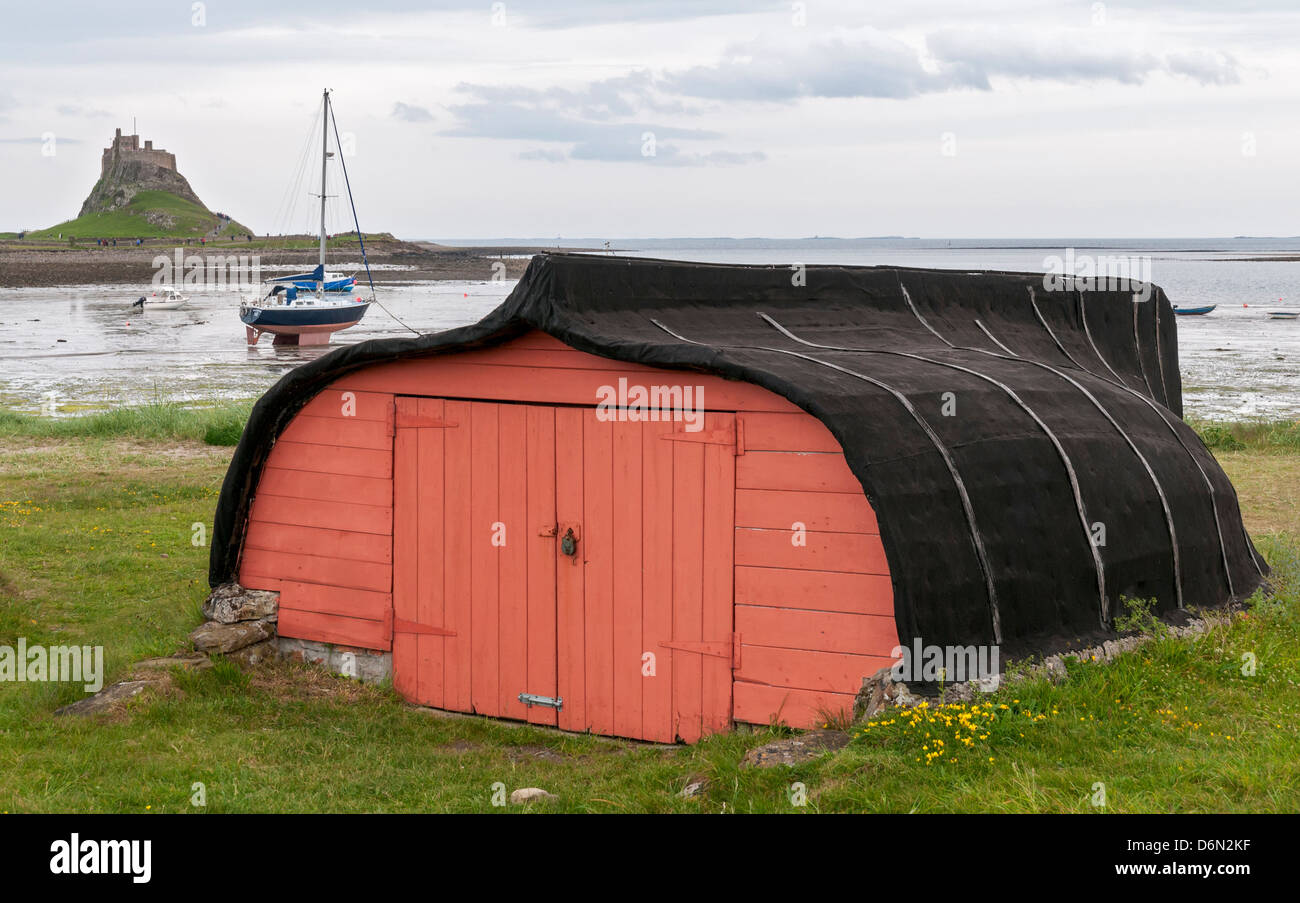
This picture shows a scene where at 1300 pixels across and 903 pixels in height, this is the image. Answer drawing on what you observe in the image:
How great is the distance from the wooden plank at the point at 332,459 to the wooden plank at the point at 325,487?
3 cm

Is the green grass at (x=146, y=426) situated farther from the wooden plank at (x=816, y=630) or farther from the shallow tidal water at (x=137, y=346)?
the wooden plank at (x=816, y=630)

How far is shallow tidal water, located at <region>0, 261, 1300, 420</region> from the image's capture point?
29859 mm

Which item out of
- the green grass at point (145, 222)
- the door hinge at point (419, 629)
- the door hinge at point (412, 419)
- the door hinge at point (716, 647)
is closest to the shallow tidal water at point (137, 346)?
the door hinge at point (412, 419)

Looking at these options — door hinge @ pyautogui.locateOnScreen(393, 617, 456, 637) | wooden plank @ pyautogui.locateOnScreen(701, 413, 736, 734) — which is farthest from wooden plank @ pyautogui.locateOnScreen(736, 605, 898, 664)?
door hinge @ pyautogui.locateOnScreen(393, 617, 456, 637)

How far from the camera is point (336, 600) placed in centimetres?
905

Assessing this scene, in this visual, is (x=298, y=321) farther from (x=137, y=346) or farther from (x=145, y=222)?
(x=145, y=222)

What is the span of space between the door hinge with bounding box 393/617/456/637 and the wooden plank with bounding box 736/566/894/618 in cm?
221

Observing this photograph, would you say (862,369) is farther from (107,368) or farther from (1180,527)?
(107,368)

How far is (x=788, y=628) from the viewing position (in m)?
7.50

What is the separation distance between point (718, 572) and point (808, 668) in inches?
31.3

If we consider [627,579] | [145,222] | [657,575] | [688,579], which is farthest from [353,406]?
[145,222]

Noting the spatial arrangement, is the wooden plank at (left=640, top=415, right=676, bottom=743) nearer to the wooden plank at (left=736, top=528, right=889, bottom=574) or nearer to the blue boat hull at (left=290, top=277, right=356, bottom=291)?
the wooden plank at (left=736, top=528, right=889, bottom=574)

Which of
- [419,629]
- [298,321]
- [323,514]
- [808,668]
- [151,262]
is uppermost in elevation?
[151,262]
